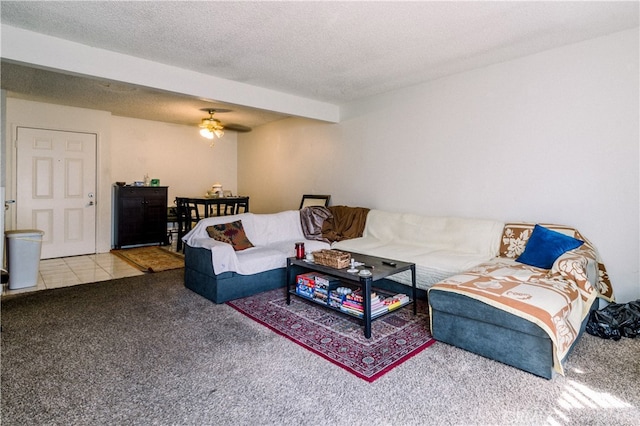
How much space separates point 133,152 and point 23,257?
3.22m

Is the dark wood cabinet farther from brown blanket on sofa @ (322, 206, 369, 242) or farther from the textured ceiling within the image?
brown blanket on sofa @ (322, 206, 369, 242)

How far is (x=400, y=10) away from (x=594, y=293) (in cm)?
249

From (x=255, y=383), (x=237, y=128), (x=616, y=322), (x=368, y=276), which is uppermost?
(x=237, y=128)

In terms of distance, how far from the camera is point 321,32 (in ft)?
9.13

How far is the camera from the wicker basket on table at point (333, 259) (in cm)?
290

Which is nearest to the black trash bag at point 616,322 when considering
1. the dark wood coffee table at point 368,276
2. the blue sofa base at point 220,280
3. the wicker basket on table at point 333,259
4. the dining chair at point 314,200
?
the dark wood coffee table at point 368,276

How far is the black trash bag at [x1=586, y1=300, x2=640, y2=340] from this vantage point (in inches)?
101

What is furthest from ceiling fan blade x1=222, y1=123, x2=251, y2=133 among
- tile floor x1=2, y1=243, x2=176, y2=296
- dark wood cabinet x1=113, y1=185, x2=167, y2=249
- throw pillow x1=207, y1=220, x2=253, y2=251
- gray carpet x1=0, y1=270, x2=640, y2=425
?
gray carpet x1=0, y1=270, x2=640, y2=425

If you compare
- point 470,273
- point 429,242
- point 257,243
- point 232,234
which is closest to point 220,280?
point 232,234

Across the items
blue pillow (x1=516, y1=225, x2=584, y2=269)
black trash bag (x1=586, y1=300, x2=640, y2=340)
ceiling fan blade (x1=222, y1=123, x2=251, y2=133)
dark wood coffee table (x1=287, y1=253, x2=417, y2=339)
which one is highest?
ceiling fan blade (x1=222, y1=123, x2=251, y2=133)

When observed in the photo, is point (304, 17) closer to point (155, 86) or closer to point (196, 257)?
point (155, 86)

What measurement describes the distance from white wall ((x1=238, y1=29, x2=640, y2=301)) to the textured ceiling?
0.24 m

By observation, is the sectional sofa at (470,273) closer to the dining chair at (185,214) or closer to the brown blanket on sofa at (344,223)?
the brown blanket on sofa at (344,223)

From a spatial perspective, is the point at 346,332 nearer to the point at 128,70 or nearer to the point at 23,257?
the point at 128,70
